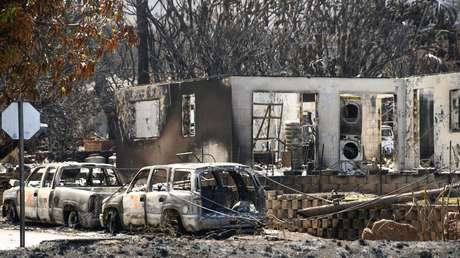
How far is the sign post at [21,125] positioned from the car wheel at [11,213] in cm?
688

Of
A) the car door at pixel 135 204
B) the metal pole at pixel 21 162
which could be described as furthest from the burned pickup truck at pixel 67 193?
the metal pole at pixel 21 162

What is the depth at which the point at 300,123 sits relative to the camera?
33.2 meters

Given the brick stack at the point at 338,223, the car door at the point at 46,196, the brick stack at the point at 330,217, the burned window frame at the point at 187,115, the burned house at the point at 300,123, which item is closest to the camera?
the brick stack at the point at 330,217

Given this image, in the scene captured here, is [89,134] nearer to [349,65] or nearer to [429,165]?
[349,65]

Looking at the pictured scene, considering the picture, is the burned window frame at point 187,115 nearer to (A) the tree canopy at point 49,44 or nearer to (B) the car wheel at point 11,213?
(B) the car wheel at point 11,213

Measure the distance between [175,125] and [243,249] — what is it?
19.1m

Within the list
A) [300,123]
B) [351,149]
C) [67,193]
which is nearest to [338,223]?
[67,193]

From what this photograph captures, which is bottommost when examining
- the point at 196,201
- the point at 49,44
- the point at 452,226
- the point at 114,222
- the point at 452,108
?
the point at 114,222

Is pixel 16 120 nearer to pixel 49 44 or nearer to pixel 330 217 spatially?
pixel 49 44

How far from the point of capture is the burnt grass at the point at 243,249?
13.5 metres

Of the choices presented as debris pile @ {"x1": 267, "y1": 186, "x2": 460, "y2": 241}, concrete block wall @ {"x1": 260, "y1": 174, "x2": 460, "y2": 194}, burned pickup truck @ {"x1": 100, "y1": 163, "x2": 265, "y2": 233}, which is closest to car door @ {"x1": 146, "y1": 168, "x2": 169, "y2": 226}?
burned pickup truck @ {"x1": 100, "y1": 163, "x2": 265, "y2": 233}

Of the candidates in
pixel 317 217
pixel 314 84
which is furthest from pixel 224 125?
pixel 317 217

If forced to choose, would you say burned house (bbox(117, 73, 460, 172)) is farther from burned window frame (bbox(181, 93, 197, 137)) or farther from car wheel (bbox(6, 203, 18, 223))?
car wheel (bbox(6, 203, 18, 223))

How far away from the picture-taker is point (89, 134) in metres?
53.9
